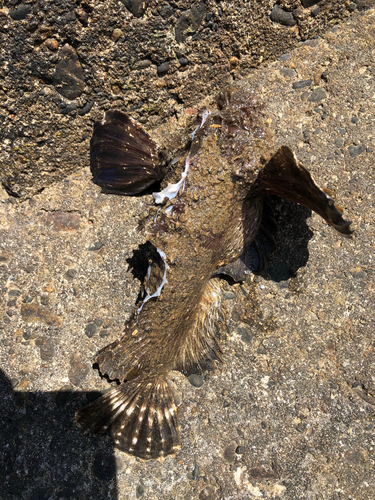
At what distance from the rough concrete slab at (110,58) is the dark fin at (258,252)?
41.0 inches

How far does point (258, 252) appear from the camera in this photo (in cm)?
279

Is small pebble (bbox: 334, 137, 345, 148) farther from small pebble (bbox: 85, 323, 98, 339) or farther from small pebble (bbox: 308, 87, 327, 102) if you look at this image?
small pebble (bbox: 85, 323, 98, 339)

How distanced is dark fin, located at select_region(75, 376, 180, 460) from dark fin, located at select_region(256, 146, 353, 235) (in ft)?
4.73

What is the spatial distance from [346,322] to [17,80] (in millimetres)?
2573

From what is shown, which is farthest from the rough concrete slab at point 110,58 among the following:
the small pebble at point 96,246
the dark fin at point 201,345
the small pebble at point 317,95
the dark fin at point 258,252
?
the dark fin at point 201,345

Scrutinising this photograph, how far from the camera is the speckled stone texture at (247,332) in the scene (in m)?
2.52

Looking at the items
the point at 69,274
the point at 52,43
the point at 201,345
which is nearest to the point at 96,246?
the point at 69,274

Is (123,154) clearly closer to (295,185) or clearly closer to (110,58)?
(110,58)

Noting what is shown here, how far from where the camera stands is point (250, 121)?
231cm

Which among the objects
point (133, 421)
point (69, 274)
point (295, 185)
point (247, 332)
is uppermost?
point (295, 185)

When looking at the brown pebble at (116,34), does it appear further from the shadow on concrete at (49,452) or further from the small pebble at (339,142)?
the shadow on concrete at (49,452)

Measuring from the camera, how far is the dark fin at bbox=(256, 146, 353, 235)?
2068 mm

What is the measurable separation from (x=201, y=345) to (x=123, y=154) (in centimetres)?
140

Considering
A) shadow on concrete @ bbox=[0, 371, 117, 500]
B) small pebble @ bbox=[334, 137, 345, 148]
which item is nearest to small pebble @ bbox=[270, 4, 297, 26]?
small pebble @ bbox=[334, 137, 345, 148]
